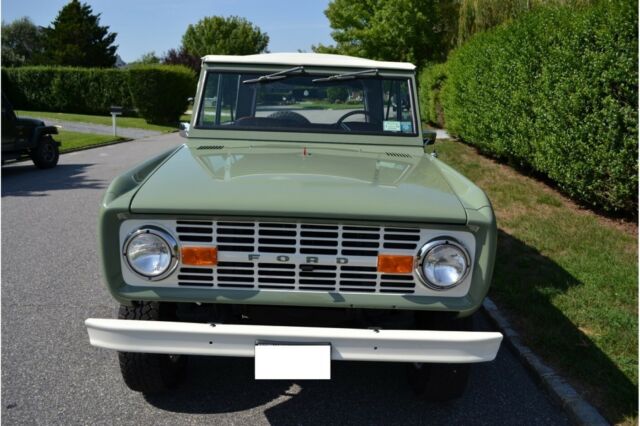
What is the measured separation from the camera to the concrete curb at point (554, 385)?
115 inches

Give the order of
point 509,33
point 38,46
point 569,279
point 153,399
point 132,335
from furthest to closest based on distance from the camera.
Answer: point 38,46 < point 509,33 < point 569,279 < point 153,399 < point 132,335

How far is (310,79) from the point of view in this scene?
4.09 metres

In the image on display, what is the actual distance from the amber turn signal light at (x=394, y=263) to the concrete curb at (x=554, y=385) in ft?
4.21

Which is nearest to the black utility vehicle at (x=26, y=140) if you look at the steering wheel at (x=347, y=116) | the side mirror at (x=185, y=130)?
the side mirror at (x=185, y=130)

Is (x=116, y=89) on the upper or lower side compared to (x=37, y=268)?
upper

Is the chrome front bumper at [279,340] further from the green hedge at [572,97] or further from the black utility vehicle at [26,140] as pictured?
the black utility vehicle at [26,140]

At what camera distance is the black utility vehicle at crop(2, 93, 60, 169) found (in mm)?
11172

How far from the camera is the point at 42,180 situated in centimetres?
1060

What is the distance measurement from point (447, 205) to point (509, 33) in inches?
332

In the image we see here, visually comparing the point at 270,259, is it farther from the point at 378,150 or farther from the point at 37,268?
the point at 37,268

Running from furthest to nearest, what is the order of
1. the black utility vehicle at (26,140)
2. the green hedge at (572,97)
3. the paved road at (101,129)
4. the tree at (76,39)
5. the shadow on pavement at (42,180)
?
the tree at (76,39) → the paved road at (101,129) → the black utility vehicle at (26,140) → the shadow on pavement at (42,180) → the green hedge at (572,97)

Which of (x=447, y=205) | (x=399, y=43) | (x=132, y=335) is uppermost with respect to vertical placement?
(x=399, y=43)

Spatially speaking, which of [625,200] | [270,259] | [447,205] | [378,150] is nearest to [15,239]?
[378,150]

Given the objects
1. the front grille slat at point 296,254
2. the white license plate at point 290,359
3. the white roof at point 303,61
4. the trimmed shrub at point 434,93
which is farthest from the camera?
the trimmed shrub at point 434,93
